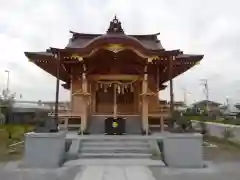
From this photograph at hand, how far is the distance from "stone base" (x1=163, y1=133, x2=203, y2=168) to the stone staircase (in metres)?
0.89

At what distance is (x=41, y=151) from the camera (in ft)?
27.2

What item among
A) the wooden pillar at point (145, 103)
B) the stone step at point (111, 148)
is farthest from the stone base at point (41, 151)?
the wooden pillar at point (145, 103)

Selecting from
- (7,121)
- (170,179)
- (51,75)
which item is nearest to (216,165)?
(170,179)

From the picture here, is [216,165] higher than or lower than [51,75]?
lower

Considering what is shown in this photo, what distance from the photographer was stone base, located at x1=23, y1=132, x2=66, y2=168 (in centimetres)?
826

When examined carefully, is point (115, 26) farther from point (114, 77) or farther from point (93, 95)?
point (93, 95)

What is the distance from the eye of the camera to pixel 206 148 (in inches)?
472

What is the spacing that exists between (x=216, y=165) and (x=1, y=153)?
7496 millimetres

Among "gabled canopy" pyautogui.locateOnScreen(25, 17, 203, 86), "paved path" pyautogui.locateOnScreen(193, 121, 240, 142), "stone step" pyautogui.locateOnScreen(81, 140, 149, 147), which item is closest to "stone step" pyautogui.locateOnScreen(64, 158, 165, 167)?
"stone step" pyautogui.locateOnScreen(81, 140, 149, 147)

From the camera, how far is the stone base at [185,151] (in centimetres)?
839

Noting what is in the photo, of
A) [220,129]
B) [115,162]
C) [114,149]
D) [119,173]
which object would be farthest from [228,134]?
[119,173]

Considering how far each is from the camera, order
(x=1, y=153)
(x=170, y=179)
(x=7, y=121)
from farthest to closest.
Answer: (x=7, y=121) < (x=1, y=153) < (x=170, y=179)

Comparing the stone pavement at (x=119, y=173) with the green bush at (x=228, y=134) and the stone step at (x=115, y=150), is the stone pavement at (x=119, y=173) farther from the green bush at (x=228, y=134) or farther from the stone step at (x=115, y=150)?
the green bush at (x=228, y=134)

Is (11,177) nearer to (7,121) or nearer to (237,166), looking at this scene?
(237,166)
